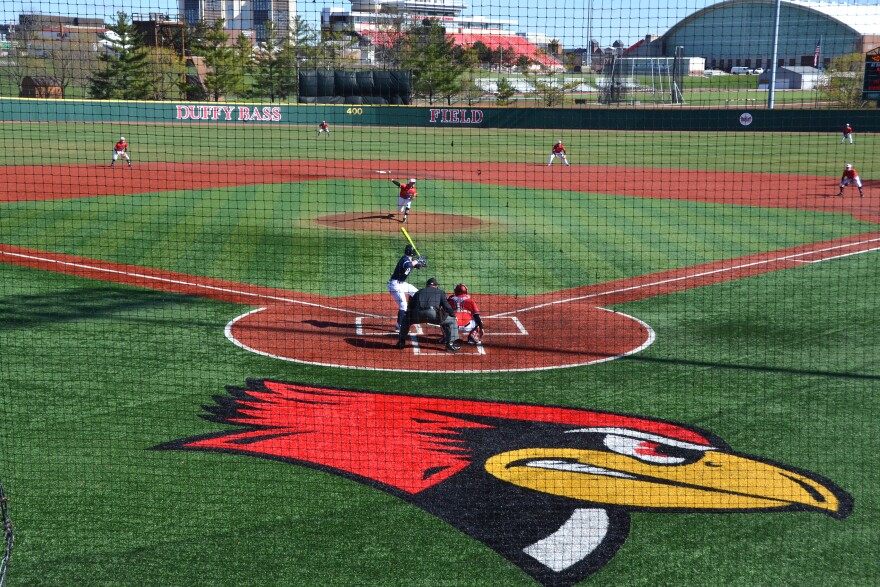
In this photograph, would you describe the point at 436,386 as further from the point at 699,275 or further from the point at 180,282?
the point at 699,275

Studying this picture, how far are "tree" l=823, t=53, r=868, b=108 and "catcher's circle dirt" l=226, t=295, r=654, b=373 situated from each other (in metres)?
31.1

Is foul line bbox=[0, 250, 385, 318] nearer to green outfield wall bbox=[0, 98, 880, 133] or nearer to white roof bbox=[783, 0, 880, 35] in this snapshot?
green outfield wall bbox=[0, 98, 880, 133]

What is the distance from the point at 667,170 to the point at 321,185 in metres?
16.4

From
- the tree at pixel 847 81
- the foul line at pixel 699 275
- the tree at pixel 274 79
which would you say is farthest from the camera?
the tree at pixel 274 79

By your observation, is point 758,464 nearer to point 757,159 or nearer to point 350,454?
point 350,454

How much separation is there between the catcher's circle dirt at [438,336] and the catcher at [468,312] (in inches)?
7.6

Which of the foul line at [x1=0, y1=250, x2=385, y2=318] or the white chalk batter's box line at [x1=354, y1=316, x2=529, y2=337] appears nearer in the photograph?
the white chalk batter's box line at [x1=354, y1=316, x2=529, y2=337]

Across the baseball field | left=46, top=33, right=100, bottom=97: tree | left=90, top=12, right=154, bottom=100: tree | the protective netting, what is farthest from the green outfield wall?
the baseball field

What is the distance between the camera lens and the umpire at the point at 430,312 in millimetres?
13266

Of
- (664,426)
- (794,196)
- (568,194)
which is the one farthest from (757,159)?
(664,426)

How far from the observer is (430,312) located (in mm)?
13297

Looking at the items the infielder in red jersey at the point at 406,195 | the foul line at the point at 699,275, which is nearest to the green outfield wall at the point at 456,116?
the infielder in red jersey at the point at 406,195

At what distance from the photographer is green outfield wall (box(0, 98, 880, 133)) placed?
44094mm

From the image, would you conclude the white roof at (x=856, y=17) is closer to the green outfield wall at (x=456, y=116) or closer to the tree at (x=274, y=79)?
the green outfield wall at (x=456, y=116)
